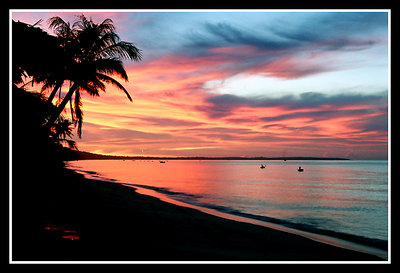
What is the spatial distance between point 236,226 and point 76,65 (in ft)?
37.2

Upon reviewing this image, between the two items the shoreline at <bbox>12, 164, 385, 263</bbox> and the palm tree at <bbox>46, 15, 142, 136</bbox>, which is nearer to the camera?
the shoreline at <bbox>12, 164, 385, 263</bbox>

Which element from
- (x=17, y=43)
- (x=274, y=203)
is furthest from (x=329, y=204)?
(x=17, y=43)

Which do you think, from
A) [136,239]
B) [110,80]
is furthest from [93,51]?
[136,239]

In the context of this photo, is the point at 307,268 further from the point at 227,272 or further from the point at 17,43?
the point at 17,43

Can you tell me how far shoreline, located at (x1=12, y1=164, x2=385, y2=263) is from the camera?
21.6 ft

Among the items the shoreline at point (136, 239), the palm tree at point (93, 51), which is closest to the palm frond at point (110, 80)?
the palm tree at point (93, 51)

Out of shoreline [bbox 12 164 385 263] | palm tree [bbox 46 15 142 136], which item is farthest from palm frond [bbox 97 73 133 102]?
shoreline [bbox 12 164 385 263]

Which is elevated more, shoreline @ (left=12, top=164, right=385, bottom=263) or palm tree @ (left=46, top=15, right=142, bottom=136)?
palm tree @ (left=46, top=15, right=142, bottom=136)

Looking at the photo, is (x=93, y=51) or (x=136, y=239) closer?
(x=136, y=239)

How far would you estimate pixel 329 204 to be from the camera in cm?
2461

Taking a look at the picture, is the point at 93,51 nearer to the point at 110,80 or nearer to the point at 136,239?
the point at 110,80

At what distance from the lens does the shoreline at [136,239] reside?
6586mm

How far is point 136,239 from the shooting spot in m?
8.13

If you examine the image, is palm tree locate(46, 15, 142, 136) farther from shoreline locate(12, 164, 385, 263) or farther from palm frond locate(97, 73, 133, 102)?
shoreline locate(12, 164, 385, 263)
